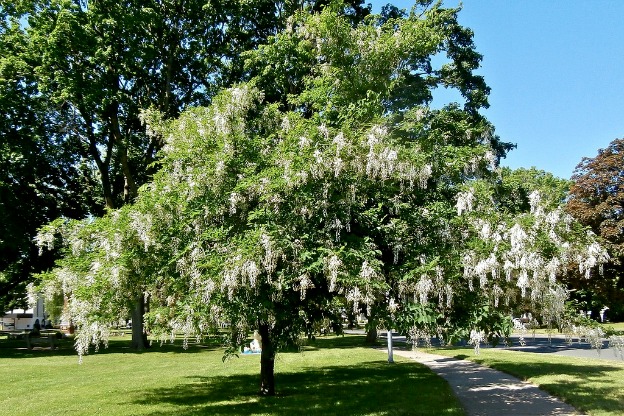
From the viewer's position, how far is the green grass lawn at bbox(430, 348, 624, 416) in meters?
10.3

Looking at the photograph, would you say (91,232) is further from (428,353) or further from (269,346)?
(428,353)

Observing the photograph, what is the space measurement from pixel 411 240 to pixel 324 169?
2095mm

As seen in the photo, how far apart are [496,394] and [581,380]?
3124mm

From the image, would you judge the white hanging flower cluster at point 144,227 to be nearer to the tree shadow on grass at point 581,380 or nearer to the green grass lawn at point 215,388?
the green grass lawn at point 215,388

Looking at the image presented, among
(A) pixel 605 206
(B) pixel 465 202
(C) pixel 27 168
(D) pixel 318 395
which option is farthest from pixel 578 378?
(C) pixel 27 168

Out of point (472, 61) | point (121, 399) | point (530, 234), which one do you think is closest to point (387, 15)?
point (472, 61)

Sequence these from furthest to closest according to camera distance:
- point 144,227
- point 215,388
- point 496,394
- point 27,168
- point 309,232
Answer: point 27,168
point 215,388
point 496,394
point 144,227
point 309,232

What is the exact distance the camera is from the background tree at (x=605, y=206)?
751 inches

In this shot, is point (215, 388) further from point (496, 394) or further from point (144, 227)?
point (496, 394)

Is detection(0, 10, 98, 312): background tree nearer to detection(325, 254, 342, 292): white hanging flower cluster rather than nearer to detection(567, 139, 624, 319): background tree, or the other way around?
detection(325, 254, 342, 292): white hanging flower cluster

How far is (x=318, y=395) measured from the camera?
12.5 meters

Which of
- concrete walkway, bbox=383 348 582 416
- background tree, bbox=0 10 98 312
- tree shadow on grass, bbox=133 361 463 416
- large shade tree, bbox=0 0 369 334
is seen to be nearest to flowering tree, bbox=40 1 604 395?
tree shadow on grass, bbox=133 361 463 416

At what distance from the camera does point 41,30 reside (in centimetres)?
2059

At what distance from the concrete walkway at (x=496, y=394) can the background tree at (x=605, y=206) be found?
542 cm
